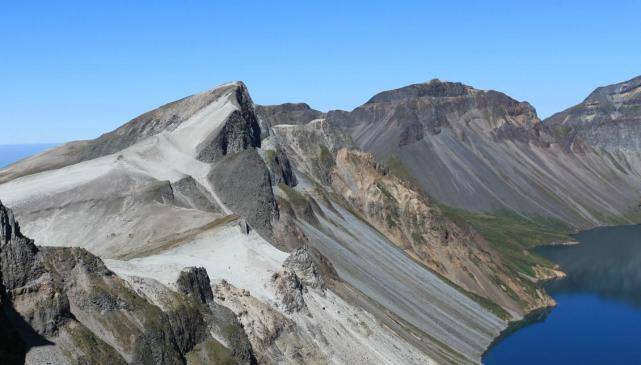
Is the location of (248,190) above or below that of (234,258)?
above

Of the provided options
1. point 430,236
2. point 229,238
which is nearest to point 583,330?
point 430,236

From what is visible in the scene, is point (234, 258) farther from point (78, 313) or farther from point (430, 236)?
point (430, 236)

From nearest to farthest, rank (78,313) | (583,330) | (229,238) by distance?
(78,313), (229,238), (583,330)

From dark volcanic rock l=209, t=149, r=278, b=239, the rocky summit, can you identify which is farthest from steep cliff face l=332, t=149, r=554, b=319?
dark volcanic rock l=209, t=149, r=278, b=239

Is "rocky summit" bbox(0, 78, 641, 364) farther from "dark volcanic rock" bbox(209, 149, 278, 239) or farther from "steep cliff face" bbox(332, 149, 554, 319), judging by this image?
"steep cliff face" bbox(332, 149, 554, 319)

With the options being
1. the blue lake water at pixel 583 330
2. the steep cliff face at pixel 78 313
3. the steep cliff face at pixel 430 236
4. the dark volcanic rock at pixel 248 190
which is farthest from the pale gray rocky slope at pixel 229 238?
the steep cliff face at pixel 430 236

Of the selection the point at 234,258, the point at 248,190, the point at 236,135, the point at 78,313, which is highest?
the point at 236,135

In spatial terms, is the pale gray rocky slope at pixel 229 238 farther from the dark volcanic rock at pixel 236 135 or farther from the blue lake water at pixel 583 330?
the blue lake water at pixel 583 330

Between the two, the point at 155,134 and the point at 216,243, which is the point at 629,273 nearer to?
the point at 155,134

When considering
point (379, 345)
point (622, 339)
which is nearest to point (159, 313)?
point (379, 345)

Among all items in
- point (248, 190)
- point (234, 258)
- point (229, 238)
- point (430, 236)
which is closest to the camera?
point (234, 258)
